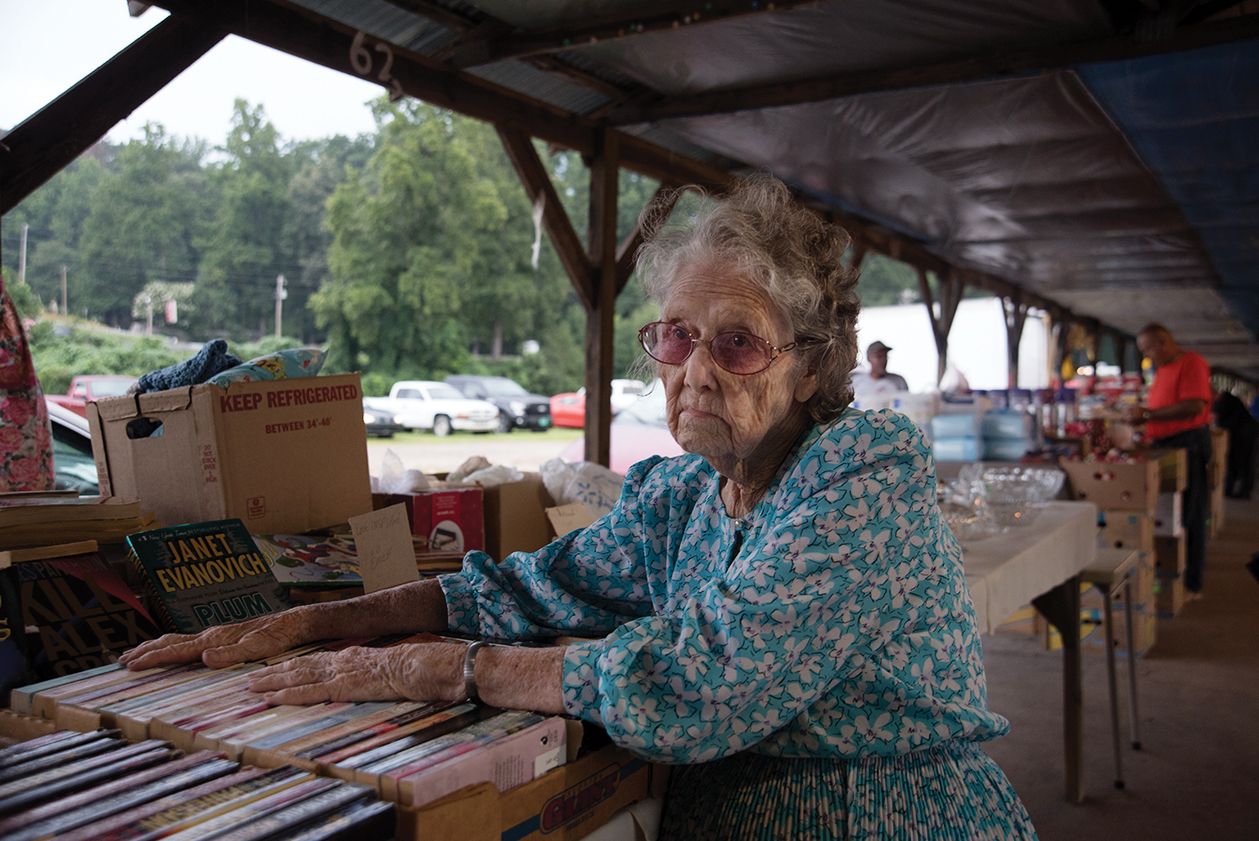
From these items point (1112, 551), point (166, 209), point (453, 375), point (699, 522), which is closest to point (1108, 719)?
point (1112, 551)

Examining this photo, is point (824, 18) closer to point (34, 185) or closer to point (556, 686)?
point (34, 185)

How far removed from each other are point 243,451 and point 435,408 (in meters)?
12.0

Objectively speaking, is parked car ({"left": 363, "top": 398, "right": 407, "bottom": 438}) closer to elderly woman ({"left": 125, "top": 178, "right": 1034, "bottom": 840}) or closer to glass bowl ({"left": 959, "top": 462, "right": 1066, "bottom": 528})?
glass bowl ({"left": 959, "top": 462, "right": 1066, "bottom": 528})

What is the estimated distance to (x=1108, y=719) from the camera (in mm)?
4273

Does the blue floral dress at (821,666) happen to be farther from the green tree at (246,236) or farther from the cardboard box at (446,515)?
the green tree at (246,236)

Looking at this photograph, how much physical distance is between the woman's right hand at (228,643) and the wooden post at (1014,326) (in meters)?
13.0

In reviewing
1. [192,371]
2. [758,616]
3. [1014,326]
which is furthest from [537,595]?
[1014,326]

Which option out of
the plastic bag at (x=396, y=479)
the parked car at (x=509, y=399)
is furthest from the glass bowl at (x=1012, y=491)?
the parked car at (x=509, y=399)

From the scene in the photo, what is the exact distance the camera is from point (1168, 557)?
19.9ft

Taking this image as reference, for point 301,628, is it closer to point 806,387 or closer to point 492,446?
point 806,387

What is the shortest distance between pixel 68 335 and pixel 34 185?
9.04 ft

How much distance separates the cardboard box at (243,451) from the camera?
77.6 inches

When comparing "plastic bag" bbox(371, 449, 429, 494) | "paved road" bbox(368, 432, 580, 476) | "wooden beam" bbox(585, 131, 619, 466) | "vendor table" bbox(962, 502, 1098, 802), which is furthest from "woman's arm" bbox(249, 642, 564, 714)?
"paved road" bbox(368, 432, 580, 476)

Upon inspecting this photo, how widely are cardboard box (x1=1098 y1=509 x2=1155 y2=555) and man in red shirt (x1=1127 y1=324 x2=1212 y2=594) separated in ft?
4.34
